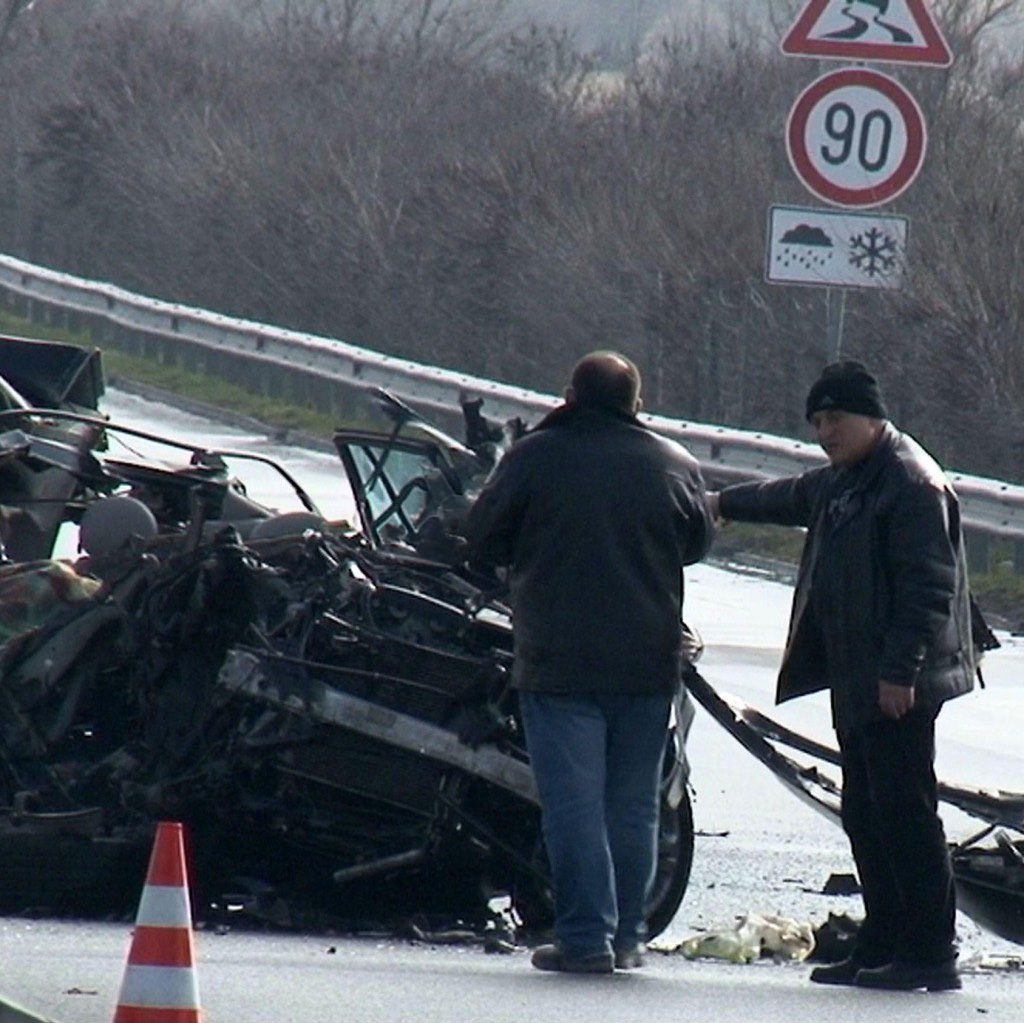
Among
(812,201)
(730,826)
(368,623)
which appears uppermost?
(812,201)

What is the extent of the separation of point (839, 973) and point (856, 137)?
591 cm

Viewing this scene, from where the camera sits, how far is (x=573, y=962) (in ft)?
24.7

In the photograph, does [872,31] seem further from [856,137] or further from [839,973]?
[839,973]

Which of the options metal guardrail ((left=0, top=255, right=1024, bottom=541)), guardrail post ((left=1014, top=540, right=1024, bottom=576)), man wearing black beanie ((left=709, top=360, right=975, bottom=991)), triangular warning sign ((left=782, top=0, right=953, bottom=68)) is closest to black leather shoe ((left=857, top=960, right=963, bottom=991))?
man wearing black beanie ((left=709, top=360, right=975, bottom=991))

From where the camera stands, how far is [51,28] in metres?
49.3

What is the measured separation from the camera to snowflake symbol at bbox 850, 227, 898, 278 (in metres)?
13.0

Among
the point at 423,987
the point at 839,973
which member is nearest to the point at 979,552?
the point at 839,973

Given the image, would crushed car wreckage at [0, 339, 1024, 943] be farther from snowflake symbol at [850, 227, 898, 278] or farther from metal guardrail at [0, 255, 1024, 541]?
metal guardrail at [0, 255, 1024, 541]

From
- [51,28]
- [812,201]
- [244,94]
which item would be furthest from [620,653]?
[51,28]

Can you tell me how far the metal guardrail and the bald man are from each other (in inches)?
355

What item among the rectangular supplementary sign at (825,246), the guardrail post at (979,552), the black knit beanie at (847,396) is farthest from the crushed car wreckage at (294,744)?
the guardrail post at (979,552)

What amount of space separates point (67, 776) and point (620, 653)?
1637 mm

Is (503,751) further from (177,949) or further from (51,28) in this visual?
(51,28)

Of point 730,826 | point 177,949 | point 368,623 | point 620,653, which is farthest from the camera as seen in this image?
point 730,826
